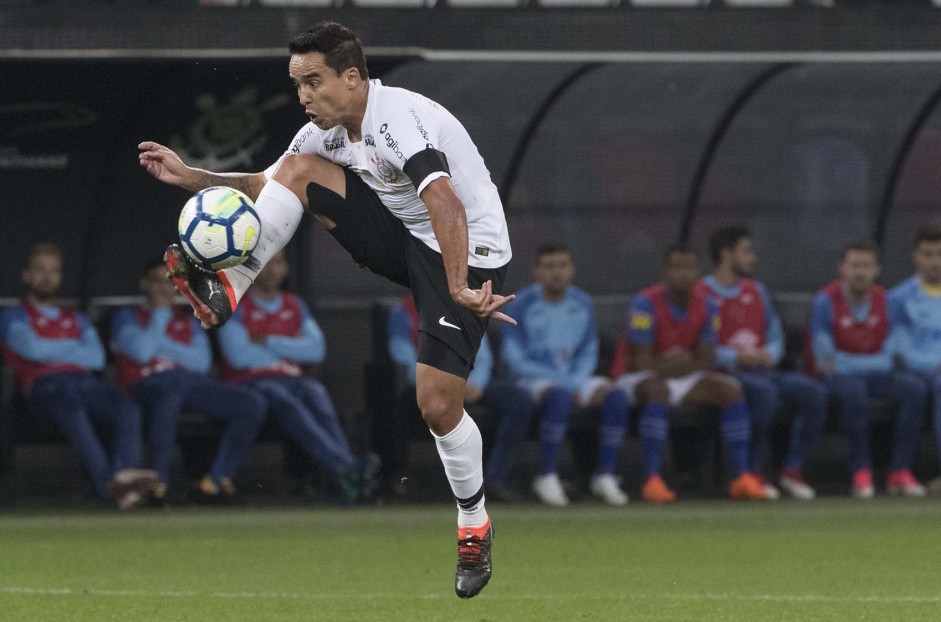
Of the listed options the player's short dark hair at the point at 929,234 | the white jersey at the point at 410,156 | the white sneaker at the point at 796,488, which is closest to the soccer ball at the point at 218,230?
the white jersey at the point at 410,156

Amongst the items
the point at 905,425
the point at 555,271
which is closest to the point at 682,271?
the point at 555,271

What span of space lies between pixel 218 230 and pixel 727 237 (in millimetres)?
5327

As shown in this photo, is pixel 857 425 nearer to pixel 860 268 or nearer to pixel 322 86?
pixel 860 268

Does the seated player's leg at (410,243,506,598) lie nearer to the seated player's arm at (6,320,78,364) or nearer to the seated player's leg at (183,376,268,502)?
the seated player's leg at (183,376,268,502)

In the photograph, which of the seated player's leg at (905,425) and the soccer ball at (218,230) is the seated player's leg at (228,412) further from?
the soccer ball at (218,230)

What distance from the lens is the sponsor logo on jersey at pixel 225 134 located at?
10.8m

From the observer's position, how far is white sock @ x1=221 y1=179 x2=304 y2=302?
6.00 meters

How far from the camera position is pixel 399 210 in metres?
6.10

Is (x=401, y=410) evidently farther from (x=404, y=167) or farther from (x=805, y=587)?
(x=404, y=167)

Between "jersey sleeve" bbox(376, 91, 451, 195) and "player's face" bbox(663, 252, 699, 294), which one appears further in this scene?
"player's face" bbox(663, 252, 699, 294)

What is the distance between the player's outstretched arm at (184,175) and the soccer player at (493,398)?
406 centimetres

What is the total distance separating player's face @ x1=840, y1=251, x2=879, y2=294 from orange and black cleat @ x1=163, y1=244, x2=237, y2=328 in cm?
562

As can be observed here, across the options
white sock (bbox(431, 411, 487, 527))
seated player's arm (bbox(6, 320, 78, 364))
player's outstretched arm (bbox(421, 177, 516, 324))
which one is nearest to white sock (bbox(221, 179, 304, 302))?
player's outstretched arm (bbox(421, 177, 516, 324))

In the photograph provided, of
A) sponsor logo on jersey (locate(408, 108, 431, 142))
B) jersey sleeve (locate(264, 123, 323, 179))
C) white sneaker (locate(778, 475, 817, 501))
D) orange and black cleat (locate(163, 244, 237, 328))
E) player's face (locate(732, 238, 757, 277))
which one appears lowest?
white sneaker (locate(778, 475, 817, 501))
